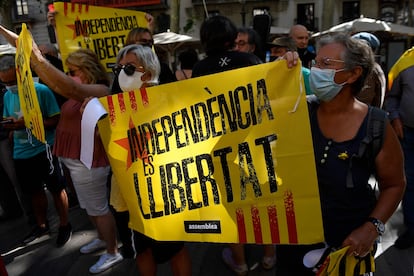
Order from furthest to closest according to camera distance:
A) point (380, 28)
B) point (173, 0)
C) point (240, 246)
→ point (173, 0)
point (380, 28)
point (240, 246)

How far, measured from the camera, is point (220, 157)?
Answer: 1.63m

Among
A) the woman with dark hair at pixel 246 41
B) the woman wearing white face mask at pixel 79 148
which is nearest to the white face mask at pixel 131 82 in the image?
the woman wearing white face mask at pixel 79 148

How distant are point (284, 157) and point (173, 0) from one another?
14785 millimetres

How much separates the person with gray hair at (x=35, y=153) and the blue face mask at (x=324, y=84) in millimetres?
2353

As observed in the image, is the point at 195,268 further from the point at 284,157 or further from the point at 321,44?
the point at 321,44

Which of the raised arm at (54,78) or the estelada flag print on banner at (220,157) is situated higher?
the raised arm at (54,78)

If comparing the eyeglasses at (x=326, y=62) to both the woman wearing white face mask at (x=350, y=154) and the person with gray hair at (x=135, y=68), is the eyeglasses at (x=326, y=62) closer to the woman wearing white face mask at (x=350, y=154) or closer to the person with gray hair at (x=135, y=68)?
the woman wearing white face mask at (x=350, y=154)

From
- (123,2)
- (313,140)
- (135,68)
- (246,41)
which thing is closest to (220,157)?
(313,140)

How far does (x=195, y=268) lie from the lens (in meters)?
3.02

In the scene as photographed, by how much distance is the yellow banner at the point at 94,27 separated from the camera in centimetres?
369

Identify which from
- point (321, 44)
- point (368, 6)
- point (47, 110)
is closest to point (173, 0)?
point (368, 6)

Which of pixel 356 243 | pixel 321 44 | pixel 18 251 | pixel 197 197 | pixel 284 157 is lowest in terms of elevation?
pixel 18 251

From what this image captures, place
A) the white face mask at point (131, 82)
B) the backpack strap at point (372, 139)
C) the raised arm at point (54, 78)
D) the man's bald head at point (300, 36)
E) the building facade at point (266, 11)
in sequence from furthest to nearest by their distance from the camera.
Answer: the building facade at point (266, 11), the man's bald head at point (300, 36), the white face mask at point (131, 82), the raised arm at point (54, 78), the backpack strap at point (372, 139)

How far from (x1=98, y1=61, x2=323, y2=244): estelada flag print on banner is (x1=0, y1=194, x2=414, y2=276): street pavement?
126 cm
